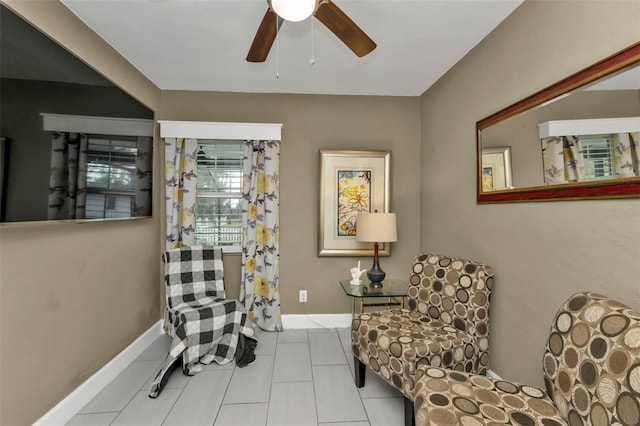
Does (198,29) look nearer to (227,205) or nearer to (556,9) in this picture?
(227,205)

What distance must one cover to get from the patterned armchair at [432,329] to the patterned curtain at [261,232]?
3.93 ft

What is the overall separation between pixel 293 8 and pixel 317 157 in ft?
6.45

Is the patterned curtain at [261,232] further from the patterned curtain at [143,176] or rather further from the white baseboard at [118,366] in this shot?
the patterned curtain at [143,176]

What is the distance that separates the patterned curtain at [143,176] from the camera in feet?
7.88

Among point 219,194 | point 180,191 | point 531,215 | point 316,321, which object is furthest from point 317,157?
point 531,215

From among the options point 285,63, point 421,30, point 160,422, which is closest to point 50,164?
point 160,422

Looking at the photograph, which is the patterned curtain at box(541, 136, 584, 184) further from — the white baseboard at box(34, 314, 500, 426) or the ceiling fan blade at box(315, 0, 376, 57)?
the white baseboard at box(34, 314, 500, 426)

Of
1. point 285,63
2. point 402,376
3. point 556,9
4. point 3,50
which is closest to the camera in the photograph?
point 3,50

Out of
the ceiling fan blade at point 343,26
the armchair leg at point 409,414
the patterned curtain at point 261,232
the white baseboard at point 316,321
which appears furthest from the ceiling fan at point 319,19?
the white baseboard at point 316,321

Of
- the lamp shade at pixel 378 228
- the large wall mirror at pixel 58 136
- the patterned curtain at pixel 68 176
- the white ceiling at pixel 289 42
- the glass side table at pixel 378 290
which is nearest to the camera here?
the large wall mirror at pixel 58 136

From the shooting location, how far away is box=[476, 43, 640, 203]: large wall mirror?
121cm

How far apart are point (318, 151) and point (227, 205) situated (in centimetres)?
114

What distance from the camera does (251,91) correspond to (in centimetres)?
304

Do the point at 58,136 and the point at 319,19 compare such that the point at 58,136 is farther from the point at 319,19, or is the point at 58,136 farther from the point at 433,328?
the point at 433,328
